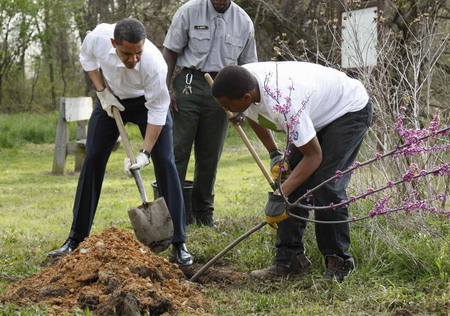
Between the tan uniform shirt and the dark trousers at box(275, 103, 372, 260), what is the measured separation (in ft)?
5.72

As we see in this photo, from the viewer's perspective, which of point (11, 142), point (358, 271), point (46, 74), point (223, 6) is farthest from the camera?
point (46, 74)

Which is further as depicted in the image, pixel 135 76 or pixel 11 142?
pixel 11 142

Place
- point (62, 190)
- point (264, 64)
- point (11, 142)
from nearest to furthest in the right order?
1. point (264, 64)
2. point (62, 190)
3. point (11, 142)

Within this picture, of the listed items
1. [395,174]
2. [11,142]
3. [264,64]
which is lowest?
[11,142]

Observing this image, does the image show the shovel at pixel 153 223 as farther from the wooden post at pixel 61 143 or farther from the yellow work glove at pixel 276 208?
the wooden post at pixel 61 143

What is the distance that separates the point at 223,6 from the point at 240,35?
0.30 m

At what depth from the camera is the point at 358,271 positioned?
4680 millimetres

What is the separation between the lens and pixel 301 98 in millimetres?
4055

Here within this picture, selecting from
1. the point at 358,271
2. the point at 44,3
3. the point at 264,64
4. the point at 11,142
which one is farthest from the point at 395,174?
the point at 44,3

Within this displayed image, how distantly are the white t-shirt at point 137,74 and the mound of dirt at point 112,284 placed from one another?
980mm

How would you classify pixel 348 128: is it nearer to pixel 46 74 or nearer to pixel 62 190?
pixel 62 190

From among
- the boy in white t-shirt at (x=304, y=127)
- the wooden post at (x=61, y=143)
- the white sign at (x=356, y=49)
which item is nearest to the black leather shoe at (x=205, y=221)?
the boy in white t-shirt at (x=304, y=127)

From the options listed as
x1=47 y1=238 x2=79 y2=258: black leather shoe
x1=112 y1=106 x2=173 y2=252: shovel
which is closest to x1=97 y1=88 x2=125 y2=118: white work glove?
x1=112 y1=106 x2=173 y2=252: shovel

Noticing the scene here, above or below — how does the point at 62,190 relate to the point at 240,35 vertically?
below
